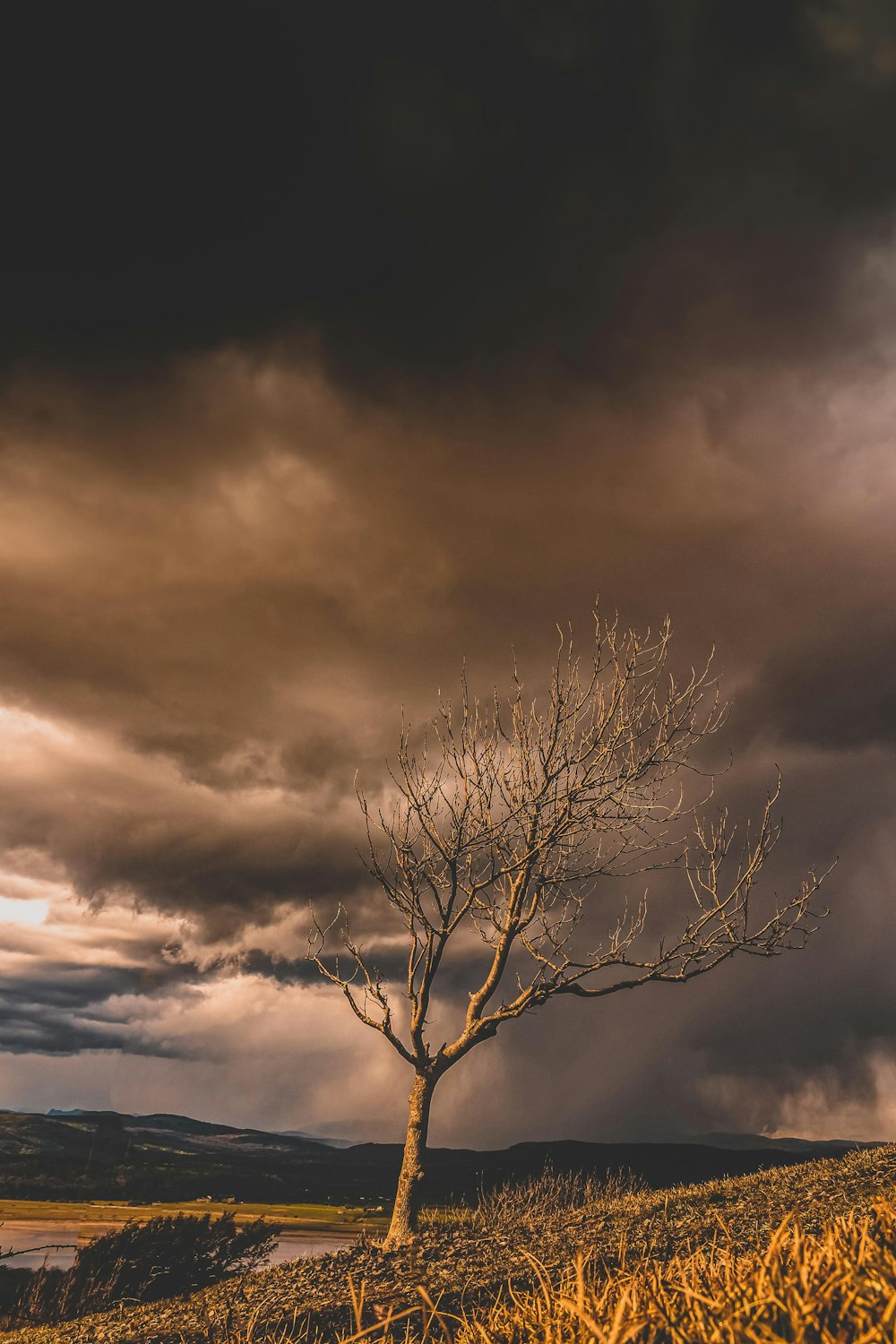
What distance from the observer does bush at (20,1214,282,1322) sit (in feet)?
55.2

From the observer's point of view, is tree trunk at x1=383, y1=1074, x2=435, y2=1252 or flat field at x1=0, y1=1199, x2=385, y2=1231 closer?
tree trunk at x1=383, y1=1074, x2=435, y2=1252

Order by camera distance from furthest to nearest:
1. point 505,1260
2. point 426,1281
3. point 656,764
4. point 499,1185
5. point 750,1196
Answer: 1. point 499,1185
2. point 656,764
3. point 750,1196
4. point 505,1260
5. point 426,1281

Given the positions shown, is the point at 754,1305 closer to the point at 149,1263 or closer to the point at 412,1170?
the point at 412,1170

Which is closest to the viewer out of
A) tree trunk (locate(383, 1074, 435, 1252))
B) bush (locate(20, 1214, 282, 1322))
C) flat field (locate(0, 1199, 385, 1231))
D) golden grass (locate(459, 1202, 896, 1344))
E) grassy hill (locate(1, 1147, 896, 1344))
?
golden grass (locate(459, 1202, 896, 1344))

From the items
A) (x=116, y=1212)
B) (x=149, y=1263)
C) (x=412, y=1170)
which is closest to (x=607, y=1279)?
(x=412, y=1170)

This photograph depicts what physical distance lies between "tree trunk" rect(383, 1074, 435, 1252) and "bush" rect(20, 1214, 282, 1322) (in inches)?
232

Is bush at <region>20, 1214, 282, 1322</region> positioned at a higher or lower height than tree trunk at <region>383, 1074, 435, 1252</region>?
lower

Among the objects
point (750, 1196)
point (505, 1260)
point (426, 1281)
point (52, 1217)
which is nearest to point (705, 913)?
point (750, 1196)

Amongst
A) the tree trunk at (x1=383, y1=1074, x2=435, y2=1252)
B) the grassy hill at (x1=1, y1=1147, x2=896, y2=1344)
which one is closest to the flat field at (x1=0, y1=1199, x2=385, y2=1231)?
the grassy hill at (x1=1, y1=1147, x2=896, y2=1344)

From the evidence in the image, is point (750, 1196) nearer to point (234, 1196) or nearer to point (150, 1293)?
point (150, 1293)

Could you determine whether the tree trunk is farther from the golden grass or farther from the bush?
the golden grass

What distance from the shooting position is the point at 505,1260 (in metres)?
9.53

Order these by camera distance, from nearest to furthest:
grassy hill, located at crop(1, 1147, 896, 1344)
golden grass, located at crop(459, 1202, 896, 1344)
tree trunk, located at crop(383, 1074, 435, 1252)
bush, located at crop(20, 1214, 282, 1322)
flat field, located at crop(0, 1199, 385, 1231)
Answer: golden grass, located at crop(459, 1202, 896, 1344), grassy hill, located at crop(1, 1147, 896, 1344), tree trunk, located at crop(383, 1074, 435, 1252), bush, located at crop(20, 1214, 282, 1322), flat field, located at crop(0, 1199, 385, 1231)

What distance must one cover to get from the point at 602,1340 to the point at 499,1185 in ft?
84.2
